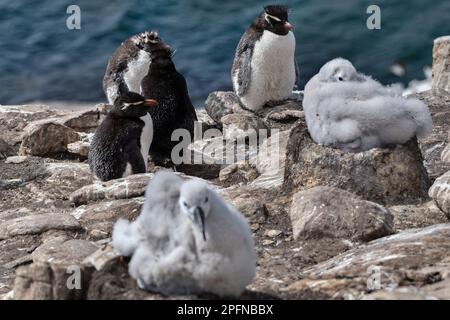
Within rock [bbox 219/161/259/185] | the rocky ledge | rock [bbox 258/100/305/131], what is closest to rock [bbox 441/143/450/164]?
the rocky ledge

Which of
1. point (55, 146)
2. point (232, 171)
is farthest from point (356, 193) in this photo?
point (55, 146)

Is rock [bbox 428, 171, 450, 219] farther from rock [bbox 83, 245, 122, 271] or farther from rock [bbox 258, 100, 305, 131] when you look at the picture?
rock [bbox 258, 100, 305, 131]

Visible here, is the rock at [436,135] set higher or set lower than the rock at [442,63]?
A: lower

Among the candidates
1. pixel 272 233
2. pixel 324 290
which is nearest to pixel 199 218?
pixel 324 290

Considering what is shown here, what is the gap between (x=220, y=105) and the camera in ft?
38.0

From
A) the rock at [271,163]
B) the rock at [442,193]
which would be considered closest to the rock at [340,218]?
the rock at [442,193]

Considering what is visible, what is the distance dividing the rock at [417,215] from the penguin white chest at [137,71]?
17.8 ft

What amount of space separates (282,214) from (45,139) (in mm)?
4018

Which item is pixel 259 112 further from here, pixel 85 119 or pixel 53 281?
pixel 53 281

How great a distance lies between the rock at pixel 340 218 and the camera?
5.84 metres

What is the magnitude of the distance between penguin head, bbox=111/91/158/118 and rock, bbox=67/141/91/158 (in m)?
1.06

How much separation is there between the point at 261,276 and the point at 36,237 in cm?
233

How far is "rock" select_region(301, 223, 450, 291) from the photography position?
459 centimetres

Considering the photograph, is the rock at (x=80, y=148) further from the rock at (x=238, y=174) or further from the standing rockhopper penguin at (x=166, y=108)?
the rock at (x=238, y=174)
